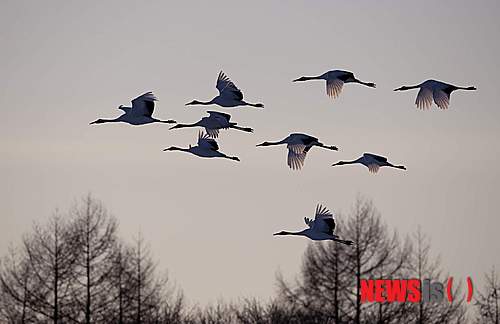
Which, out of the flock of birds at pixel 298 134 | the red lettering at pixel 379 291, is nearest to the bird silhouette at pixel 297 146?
the flock of birds at pixel 298 134

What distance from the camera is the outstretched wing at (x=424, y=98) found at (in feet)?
171

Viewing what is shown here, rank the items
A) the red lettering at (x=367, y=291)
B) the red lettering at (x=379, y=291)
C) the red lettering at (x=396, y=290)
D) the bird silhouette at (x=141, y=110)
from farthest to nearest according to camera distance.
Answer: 1. the red lettering at (x=396, y=290)
2. the red lettering at (x=367, y=291)
3. the red lettering at (x=379, y=291)
4. the bird silhouette at (x=141, y=110)

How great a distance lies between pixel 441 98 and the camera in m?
51.8

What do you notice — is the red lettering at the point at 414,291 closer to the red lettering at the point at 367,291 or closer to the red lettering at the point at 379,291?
the red lettering at the point at 379,291

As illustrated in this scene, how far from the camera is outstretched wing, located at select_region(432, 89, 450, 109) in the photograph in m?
51.5

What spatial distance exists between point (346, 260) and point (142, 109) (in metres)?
30.6

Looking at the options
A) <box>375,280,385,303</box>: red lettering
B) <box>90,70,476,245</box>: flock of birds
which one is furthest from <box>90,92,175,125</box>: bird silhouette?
<box>375,280,385,303</box>: red lettering

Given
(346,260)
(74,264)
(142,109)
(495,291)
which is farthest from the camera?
(495,291)

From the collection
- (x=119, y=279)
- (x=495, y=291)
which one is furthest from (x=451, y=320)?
(x=119, y=279)

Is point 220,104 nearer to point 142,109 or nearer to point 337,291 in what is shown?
point 142,109

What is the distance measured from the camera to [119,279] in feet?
260

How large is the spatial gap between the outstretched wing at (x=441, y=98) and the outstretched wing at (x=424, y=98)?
0.17m

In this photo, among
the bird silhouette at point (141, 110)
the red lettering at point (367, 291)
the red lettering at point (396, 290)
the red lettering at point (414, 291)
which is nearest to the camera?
the bird silhouette at point (141, 110)

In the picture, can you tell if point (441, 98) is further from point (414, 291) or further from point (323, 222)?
point (414, 291)
